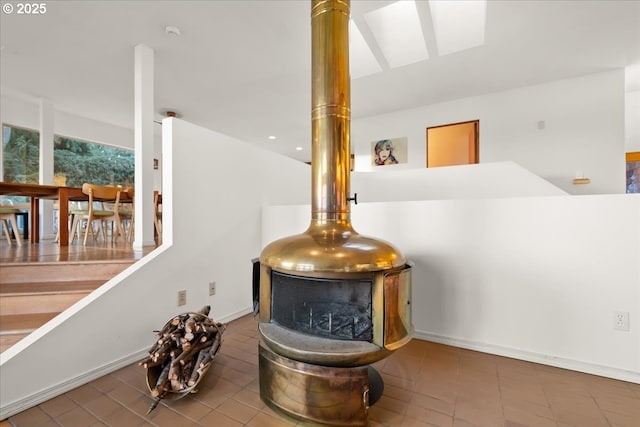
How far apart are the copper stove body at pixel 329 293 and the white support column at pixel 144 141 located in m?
2.19

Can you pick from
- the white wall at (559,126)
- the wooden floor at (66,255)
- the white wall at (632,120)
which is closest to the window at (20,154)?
the wooden floor at (66,255)

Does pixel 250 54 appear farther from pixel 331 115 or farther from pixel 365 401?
pixel 365 401

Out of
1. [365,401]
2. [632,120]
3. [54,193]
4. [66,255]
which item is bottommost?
[365,401]

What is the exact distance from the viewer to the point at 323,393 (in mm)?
1308

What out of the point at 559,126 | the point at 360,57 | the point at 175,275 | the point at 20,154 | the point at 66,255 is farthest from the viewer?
the point at 20,154

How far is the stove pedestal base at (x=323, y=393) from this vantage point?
1.29 m

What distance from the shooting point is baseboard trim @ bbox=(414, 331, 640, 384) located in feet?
5.57

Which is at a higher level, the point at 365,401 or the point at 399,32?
the point at 399,32

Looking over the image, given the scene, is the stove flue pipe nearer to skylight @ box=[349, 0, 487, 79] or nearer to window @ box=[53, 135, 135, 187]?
skylight @ box=[349, 0, 487, 79]

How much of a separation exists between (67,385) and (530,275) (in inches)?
119

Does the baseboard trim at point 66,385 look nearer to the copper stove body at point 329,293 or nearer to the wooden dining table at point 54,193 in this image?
the copper stove body at point 329,293

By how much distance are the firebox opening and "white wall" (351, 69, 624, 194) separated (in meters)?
4.26

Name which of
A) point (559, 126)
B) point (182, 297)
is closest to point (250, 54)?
point (182, 297)

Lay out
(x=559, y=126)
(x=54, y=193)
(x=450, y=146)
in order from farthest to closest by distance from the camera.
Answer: (x=450, y=146), (x=559, y=126), (x=54, y=193)
